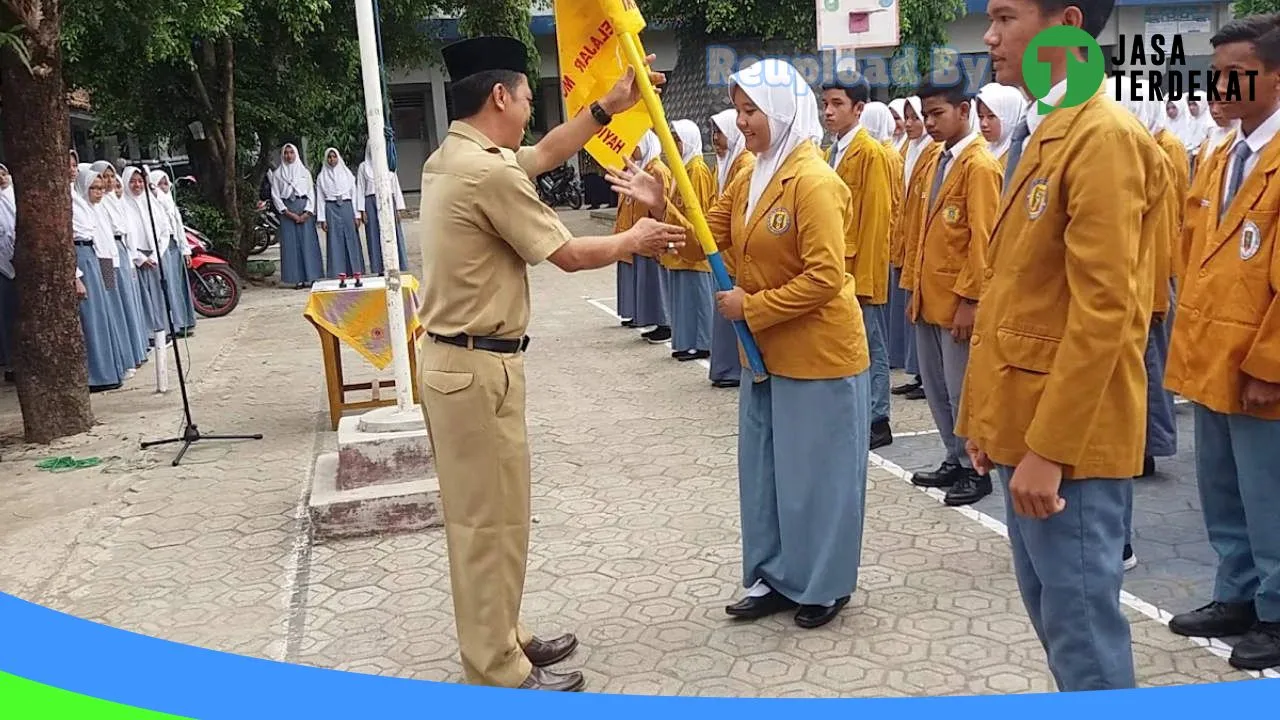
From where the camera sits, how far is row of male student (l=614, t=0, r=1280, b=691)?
2.16 meters

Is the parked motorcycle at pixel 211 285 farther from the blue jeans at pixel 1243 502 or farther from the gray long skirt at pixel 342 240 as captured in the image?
the blue jeans at pixel 1243 502

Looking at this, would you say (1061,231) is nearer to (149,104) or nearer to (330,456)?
(330,456)

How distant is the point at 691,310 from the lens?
27.7 ft

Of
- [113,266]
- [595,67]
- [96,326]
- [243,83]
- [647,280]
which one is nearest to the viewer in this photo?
[595,67]

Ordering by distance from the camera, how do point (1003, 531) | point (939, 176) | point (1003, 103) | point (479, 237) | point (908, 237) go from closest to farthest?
1. point (479, 237)
2. point (1003, 531)
3. point (1003, 103)
4. point (939, 176)
5. point (908, 237)

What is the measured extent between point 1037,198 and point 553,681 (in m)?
2.01

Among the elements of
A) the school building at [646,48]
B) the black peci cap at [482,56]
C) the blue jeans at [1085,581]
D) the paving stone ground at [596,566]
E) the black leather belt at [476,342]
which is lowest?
the paving stone ground at [596,566]

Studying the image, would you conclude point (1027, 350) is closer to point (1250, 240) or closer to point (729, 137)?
point (1250, 240)

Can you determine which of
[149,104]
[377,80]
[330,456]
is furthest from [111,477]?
[149,104]

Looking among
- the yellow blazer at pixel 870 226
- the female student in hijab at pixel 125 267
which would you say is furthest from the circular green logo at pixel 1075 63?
the female student in hijab at pixel 125 267

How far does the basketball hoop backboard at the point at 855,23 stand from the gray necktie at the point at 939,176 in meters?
4.73

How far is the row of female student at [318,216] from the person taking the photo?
15.1 meters

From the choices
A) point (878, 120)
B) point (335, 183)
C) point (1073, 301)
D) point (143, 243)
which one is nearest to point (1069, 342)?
point (1073, 301)

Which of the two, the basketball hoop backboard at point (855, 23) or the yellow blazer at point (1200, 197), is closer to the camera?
the yellow blazer at point (1200, 197)
